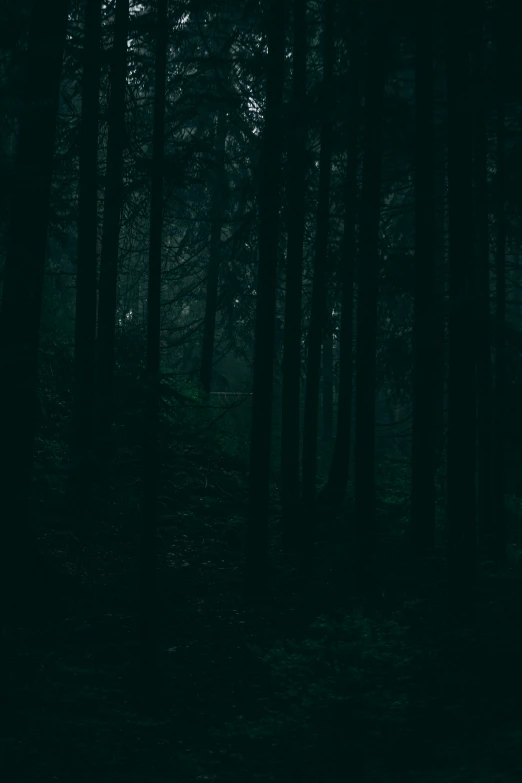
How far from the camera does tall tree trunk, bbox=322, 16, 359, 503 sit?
1198 centimetres

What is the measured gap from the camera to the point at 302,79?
12523mm

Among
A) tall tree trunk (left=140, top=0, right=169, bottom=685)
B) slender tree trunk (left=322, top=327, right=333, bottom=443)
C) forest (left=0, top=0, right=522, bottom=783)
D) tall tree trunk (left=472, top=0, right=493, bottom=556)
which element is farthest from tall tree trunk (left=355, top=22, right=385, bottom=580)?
slender tree trunk (left=322, top=327, right=333, bottom=443)

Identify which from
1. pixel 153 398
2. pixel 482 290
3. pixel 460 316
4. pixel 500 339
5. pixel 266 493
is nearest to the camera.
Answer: pixel 153 398

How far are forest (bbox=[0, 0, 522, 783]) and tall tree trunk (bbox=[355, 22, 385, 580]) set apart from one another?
47 millimetres

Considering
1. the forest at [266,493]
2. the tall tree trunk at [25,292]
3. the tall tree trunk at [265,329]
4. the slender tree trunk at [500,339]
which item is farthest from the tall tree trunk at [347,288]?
the tall tree trunk at [25,292]

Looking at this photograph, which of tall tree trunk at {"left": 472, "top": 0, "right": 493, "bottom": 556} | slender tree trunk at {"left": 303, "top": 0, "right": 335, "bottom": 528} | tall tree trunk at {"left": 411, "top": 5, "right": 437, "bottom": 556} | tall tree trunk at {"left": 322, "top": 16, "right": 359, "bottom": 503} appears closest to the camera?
tall tree trunk at {"left": 472, "top": 0, "right": 493, "bottom": 556}

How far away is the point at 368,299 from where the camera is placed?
11641 mm

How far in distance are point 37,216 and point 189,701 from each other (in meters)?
6.07

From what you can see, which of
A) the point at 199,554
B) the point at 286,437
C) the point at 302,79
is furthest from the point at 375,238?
the point at 199,554

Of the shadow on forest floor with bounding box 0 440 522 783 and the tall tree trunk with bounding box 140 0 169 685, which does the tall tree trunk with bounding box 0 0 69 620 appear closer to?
the shadow on forest floor with bounding box 0 440 522 783

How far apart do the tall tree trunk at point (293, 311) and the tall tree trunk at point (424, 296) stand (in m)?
1.95

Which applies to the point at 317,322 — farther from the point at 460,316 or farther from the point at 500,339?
the point at 460,316

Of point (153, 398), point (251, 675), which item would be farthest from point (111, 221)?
point (251, 675)

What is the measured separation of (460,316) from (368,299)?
2.14 meters
